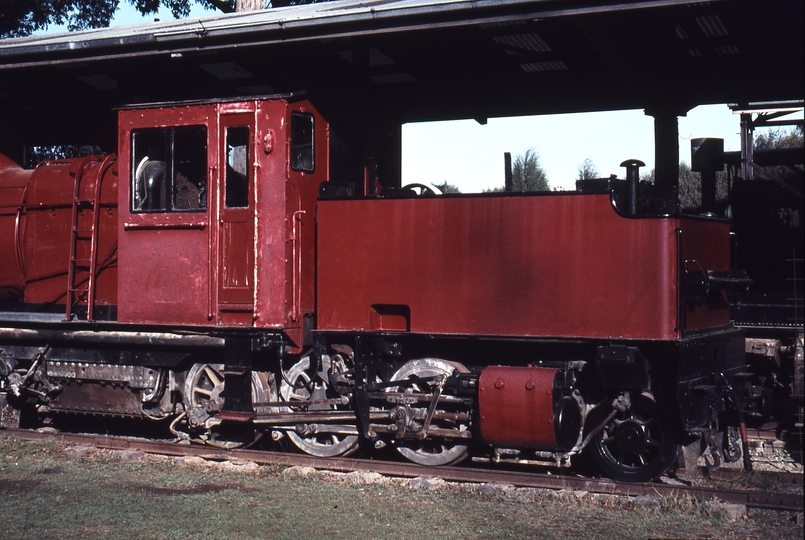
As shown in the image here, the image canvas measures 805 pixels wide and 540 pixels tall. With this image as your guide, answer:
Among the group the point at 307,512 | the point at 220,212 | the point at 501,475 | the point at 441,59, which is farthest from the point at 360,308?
the point at 441,59

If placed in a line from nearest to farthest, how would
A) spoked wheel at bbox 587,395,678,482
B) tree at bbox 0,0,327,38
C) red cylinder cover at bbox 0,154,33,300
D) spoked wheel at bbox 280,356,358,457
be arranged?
spoked wheel at bbox 587,395,678,482 < spoked wheel at bbox 280,356,358,457 < red cylinder cover at bbox 0,154,33,300 < tree at bbox 0,0,327,38

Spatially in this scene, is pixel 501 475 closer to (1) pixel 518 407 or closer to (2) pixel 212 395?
(1) pixel 518 407

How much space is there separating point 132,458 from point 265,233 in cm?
261

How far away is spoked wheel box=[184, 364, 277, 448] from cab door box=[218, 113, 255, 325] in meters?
0.76

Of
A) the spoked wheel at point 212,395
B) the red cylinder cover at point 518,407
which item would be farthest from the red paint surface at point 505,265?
the spoked wheel at point 212,395

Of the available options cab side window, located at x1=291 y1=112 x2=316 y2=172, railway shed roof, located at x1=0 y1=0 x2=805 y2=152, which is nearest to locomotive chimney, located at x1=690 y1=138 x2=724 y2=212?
railway shed roof, located at x1=0 y1=0 x2=805 y2=152

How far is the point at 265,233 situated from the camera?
25.6 ft

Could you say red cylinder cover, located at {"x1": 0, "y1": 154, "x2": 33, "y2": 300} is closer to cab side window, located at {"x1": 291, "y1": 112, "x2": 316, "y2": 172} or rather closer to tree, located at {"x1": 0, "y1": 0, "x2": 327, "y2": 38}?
cab side window, located at {"x1": 291, "y1": 112, "x2": 316, "y2": 172}

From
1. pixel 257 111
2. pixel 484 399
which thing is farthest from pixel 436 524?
pixel 257 111

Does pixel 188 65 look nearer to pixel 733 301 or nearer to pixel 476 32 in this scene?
pixel 476 32

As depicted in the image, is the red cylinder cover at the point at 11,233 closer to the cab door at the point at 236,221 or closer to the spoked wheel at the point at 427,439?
the cab door at the point at 236,221

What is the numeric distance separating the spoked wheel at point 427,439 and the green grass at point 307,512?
2.45 feet

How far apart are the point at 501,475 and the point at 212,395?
3.08 m

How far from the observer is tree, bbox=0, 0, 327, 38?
17.8 meters
